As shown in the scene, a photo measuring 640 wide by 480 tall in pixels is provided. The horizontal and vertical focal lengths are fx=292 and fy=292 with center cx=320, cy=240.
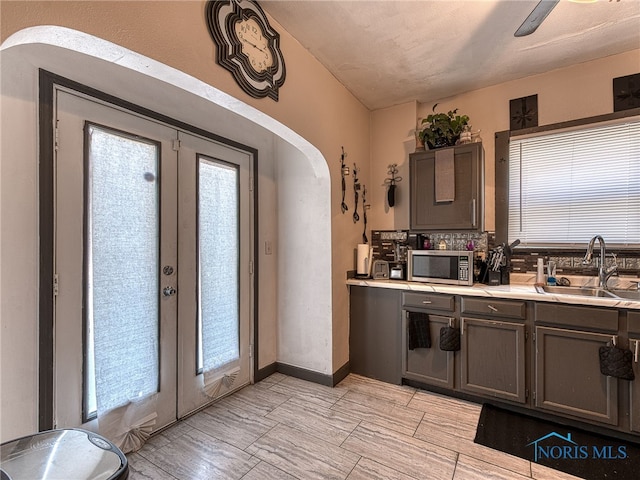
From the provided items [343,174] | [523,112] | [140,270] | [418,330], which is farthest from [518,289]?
[140,270]

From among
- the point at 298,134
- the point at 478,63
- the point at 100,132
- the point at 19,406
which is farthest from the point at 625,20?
the point at 19,406

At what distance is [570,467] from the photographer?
166 cm

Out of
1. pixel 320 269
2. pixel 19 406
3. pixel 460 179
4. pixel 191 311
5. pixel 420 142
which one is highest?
pixel 420 142

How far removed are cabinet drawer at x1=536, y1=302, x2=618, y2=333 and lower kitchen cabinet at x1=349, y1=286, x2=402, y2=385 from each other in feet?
3.36

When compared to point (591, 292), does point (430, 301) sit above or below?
below

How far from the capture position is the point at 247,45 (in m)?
1.73

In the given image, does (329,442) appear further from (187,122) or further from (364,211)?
(187,122)

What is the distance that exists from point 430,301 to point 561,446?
116 cm

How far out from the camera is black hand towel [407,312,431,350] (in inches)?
97.0

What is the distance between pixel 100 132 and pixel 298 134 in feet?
4.01

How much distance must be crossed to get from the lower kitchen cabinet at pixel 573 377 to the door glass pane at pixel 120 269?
8.70 feet

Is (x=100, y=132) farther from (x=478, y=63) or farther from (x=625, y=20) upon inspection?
(x=625, y=20)

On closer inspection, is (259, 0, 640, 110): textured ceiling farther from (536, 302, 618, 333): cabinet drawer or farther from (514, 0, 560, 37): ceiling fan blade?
(536, 302, 618, 333): cabinet drawer

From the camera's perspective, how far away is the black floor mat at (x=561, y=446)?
5.41 feet
